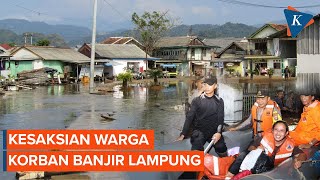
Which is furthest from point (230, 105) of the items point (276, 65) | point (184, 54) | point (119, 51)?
point (184, 54)

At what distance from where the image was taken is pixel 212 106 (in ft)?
24.4

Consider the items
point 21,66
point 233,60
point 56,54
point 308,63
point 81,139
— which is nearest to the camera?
point 81,139

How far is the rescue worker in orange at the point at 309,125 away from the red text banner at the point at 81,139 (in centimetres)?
239

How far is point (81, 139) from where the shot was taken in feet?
21.7

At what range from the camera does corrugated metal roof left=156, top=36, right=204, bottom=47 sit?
70.5 meters

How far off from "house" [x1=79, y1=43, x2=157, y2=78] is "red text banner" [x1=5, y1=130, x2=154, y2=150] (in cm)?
4726

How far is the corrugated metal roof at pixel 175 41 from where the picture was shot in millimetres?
70500

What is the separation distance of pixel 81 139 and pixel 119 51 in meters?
55.7

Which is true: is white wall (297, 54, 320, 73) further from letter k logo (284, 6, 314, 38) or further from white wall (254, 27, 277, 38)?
white wall (254, 27, 277, 38)

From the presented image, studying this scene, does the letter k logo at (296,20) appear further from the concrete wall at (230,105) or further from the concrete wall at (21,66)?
the concrete wall at (21,66)

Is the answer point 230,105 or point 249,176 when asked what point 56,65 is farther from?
point 249,176

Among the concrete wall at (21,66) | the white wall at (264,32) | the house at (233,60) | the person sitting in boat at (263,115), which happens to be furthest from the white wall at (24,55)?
the person sitting in boat at (263,115)

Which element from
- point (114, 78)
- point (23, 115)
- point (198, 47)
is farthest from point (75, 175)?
point (198, 47)

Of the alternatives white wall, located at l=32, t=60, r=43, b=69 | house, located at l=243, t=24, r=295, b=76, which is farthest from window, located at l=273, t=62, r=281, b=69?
white wall, located at l=32, t=60, r=43, b=69
